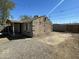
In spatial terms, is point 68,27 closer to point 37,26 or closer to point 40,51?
point 37,26

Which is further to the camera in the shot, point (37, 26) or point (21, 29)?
point (21, 29)

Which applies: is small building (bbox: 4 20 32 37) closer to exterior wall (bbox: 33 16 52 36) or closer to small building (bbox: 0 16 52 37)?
small building (bbox: 0 16 52 37)

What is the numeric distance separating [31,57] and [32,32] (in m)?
9.64

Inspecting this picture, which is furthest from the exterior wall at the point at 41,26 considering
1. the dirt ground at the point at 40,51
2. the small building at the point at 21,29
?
the dirt ground at the point at 40,51

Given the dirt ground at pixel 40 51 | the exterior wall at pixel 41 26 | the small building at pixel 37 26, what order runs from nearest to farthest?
the dirt ground at pixel 40 51 < the small building at pixel 37 26 < the exterior wall at pixel 41 26

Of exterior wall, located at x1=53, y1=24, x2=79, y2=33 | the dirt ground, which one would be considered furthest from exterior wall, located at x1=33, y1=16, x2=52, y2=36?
exterior wall, located at x1=53, y1=24, x2=79, y2=33

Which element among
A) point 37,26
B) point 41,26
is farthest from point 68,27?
point 37,26

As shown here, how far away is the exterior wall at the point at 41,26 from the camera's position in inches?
723

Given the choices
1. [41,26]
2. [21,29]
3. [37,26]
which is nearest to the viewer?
[37,26]

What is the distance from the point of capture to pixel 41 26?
19.6 m

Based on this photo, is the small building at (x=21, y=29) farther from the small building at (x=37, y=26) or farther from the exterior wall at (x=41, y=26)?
the exterior wall at (x=41, y=26)

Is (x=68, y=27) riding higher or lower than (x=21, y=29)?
higher

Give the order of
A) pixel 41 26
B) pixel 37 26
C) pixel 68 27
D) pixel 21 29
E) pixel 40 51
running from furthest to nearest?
pixel 68 27 → pixel 21 29 → pixel 41 26 → pixel 37 26 → pixel 40 51

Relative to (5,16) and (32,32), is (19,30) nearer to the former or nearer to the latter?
(32,32)
